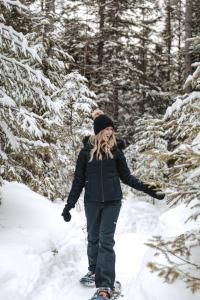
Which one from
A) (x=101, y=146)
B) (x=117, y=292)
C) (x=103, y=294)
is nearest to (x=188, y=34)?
(x=101, y=146)

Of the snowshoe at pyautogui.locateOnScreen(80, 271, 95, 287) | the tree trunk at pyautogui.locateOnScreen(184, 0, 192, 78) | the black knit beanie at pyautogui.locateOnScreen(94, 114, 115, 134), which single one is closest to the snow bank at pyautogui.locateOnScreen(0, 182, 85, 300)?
the snowshoe at pyautogui.locateOnScreen(80, 271, 95, 287)

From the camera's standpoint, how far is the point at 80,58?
26.6m

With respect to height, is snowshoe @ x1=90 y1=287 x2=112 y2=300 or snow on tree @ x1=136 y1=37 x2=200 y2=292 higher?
snow on tree @ x1=136 y1=37 x2=200 y2=292

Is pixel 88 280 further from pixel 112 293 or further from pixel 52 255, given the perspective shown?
pixel 52 255

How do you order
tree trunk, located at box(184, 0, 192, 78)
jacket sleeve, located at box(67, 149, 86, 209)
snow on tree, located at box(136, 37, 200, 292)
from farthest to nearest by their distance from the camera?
tree trunk, located at box(184, 0, 192, 78)
jacket sleeve, located at box(67, 149, 86, 209)
snow on tree, located at box(136, 37, 200, 292)

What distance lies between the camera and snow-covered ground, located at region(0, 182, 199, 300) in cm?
569

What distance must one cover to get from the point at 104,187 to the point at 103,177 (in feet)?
0.50

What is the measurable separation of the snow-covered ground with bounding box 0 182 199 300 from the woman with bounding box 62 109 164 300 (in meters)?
0.49

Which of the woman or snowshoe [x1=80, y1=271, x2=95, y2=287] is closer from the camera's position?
the woman

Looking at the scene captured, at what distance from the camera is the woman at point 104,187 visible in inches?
255

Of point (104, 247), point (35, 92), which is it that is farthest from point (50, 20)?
point (104, 247)

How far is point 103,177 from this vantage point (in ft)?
21.3

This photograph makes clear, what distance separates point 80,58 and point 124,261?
19661 mm

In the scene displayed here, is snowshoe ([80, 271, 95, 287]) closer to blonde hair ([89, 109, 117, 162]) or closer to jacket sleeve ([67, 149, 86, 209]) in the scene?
jacket sleeve ([67, 149, 86, 209])
